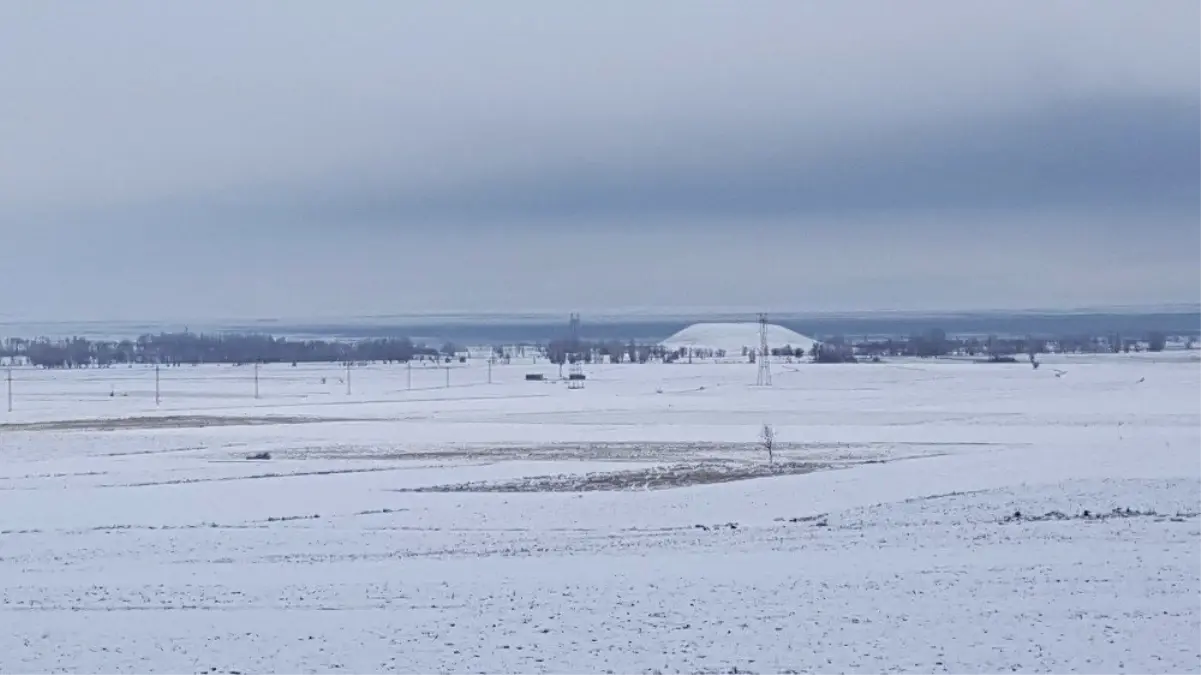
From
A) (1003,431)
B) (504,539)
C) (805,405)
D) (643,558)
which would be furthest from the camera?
(805,405)

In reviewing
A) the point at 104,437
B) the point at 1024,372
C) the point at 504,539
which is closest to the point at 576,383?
the point at 1024,372

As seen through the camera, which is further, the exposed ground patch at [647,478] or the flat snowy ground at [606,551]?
the exposed ground patch at [647,478]

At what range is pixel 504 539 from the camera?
2523 centimetres

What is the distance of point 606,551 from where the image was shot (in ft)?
75.5

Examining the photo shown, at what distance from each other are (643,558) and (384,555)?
4388mm

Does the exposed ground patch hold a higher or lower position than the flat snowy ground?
lower

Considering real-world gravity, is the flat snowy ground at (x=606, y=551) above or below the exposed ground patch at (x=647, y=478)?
above

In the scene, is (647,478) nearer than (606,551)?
No

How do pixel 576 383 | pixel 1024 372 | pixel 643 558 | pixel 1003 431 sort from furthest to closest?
pixel 1024 372 → pixel 576 383 → pixel 1003 431 → pixel 643 558

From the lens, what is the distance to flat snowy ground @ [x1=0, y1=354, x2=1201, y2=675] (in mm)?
14945

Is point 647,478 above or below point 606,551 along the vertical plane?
below

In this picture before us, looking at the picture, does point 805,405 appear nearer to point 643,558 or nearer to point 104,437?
point 104,437

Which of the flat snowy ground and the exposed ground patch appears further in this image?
the exposed ground patch

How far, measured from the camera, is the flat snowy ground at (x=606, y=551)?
588 inches
